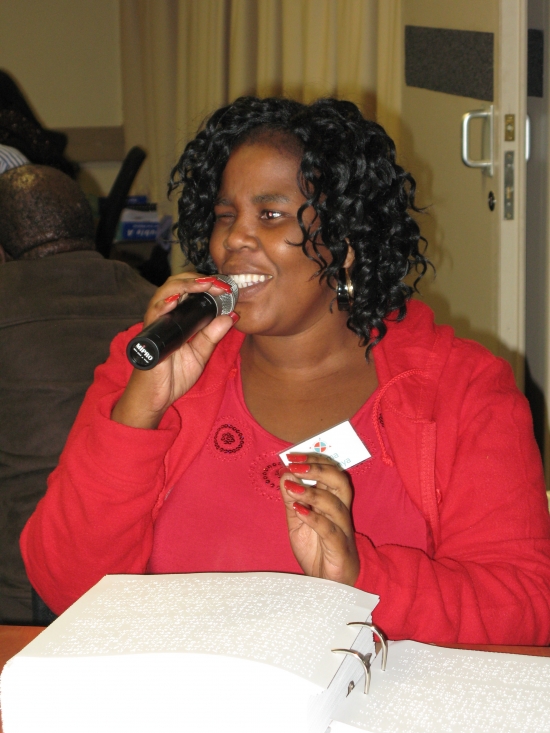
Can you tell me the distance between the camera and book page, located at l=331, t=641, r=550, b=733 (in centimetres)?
72

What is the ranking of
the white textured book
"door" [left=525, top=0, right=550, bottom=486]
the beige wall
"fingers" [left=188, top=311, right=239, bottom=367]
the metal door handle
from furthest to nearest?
the beige wall
"door" [left=525, top=0, right=550, bottom=486]
the metal door handle
"fingers" [left=188, top=311, right=239, bottom=367]
the white textured book

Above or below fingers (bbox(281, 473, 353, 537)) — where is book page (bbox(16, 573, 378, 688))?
below

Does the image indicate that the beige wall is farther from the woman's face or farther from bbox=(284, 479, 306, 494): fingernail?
bbox=(284, 479, 306, 494): fingernail

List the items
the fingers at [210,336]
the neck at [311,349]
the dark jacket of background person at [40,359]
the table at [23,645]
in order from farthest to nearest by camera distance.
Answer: the dark jacket of background person at [40,359], the neck at [311,349], the fingers at [210,336], the table at [23,645]

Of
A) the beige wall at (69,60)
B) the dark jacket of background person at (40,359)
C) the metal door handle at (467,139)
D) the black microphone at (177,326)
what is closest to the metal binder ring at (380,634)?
the black microphone at (177,326)

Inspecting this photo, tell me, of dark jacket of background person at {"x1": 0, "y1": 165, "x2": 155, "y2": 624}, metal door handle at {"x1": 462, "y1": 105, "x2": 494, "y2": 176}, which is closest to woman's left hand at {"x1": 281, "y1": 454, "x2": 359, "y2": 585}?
dark jacket of background person at {"x1": 0, "y1": 165, "x2": 155, "y2": 624}

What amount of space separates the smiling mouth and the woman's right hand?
58mm

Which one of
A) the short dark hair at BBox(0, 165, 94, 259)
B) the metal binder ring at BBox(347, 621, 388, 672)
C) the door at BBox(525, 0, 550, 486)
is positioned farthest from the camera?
the door at BBox(525, 0, 550, 486)

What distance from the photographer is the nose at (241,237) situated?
4.36 feet

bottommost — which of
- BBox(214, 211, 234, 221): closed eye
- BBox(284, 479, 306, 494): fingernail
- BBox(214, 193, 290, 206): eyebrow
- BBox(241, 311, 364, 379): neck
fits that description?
BBox(284, 479, 306, 494): fingernail

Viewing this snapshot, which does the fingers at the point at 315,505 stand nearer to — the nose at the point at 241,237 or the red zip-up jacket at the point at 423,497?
the red zip-up jacket at the point at 423,497

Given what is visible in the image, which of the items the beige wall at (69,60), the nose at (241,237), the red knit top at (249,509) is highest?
the beige wall at (69,60)

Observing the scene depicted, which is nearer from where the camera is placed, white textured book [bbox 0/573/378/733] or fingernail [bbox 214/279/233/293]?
white textured book [bbox 0/573/378/733]

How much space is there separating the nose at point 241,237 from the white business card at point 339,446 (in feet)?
1.07
